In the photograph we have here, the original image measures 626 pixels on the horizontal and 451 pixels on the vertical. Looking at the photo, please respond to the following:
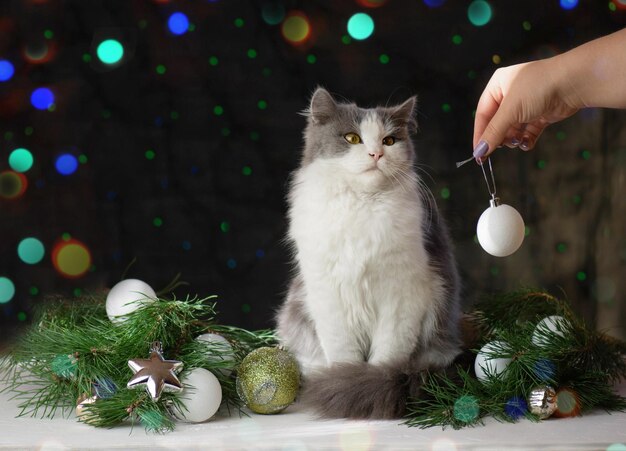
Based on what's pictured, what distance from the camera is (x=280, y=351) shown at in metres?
1.30

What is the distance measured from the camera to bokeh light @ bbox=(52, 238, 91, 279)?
201cm

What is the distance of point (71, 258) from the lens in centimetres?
202

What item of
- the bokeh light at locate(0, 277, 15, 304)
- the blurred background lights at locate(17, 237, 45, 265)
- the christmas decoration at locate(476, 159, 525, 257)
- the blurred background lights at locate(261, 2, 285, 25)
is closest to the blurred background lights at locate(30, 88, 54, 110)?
the blurred background lights at locate(17, 237, 45, 265)

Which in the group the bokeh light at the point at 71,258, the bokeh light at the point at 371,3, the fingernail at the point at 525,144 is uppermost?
the bokeh light at the point at 371,3

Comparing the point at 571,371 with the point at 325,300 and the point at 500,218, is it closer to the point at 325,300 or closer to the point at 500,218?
the point at 500,218

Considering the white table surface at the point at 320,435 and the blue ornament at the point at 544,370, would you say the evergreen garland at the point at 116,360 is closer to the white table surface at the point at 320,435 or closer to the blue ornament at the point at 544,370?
the white table surface at the point at 320,435

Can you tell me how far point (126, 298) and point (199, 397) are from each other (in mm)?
271

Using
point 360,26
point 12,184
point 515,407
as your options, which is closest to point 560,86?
point 515,407

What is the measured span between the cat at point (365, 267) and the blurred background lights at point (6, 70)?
98 centimetres

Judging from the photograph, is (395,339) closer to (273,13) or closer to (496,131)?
(496,131)

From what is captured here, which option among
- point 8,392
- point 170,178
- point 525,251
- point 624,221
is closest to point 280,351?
point 8,392

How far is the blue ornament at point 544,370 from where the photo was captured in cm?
119

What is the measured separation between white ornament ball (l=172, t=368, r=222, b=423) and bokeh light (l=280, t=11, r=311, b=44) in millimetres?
1047

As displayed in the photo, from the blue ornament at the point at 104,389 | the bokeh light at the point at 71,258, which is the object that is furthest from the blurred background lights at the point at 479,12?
the blue ornament at the point at 104,389
